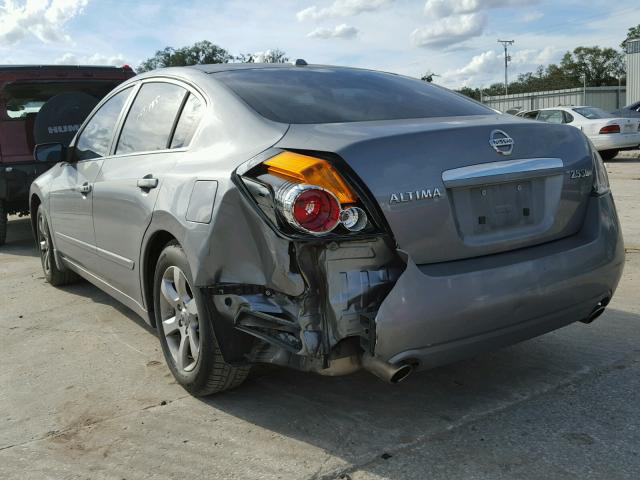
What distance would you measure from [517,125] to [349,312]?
1153mm

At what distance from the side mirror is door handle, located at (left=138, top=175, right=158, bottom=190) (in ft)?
5.63

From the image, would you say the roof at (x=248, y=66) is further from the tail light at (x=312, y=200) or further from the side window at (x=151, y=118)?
the tail light at (x=312, y=200)

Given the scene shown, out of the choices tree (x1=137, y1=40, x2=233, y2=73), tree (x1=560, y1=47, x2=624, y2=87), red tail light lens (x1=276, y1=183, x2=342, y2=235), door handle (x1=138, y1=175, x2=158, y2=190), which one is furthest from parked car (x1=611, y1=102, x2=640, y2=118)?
tree (x1=560, y1=47, x2=624, y2=87)

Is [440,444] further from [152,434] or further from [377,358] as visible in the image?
[152,434]

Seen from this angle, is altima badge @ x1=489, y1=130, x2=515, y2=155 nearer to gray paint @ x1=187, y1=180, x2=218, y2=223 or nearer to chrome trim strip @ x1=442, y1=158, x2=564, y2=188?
chrome trim strip @ x1=442, y1=158, x2=564, y2=188

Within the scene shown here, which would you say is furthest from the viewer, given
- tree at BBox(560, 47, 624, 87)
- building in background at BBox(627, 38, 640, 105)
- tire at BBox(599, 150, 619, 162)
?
tree at BBox(560, 47, 624, 87)

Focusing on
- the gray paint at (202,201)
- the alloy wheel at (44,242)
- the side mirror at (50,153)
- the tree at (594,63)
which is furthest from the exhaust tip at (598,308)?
the tree at (594,63)

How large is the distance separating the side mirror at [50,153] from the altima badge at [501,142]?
3.34 m

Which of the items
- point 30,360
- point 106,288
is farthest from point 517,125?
point 30,360

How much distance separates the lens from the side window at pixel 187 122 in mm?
3186

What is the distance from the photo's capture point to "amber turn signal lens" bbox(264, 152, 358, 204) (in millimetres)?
2354

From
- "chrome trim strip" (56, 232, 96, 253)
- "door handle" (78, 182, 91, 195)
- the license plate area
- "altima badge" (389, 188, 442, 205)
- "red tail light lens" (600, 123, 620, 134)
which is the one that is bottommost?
"red tail light lens" (600, 123, 620, 134)

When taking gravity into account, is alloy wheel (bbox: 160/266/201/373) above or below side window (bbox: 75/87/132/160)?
below

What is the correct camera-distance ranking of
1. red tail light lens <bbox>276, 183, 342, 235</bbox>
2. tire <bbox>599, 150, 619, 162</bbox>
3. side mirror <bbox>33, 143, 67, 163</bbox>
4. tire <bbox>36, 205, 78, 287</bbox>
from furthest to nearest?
tire <bbox>599, 150, 619, 162</bbox>, tire <bbox>36, 205, 78, 287</bbox>, side mirror <bbox>33, 143, 67, 163</bbox>, red tail light lens <bbox>276, 183, 342, 235</bbox>
